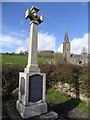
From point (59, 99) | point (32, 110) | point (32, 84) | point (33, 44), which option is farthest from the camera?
point (59, 99)

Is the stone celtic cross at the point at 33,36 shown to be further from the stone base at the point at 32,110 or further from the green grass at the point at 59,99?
the green grass at the point at 59,99

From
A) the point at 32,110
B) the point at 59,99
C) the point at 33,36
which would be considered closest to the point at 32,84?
the point at 32,110

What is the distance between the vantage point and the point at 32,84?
20.0 feet

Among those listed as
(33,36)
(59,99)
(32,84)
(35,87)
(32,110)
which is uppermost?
(33,36)

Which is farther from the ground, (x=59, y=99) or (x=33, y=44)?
(x=33, y=44)

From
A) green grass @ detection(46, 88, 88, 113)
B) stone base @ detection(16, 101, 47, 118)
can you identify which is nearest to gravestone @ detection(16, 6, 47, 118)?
stone base @ detection(16, 101, 47, 118)

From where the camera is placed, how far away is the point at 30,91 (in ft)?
19.8

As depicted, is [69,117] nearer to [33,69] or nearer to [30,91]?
[30,91]

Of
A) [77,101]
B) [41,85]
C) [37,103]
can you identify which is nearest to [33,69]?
[41,85]

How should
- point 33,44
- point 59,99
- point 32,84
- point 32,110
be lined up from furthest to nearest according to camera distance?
point 59,99 → point 33,44 → point 32,84 → point 32,110

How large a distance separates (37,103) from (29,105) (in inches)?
13.6

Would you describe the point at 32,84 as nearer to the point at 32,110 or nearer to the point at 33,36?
the point at 32,110

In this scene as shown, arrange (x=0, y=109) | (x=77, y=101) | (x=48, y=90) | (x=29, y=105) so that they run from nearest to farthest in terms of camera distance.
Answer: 1. (x=29, y=105)
2. (x=0, y=109)
3. (x=77, y=101)
4. (x=48, y=90)

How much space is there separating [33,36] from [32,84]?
2023 millimetres
